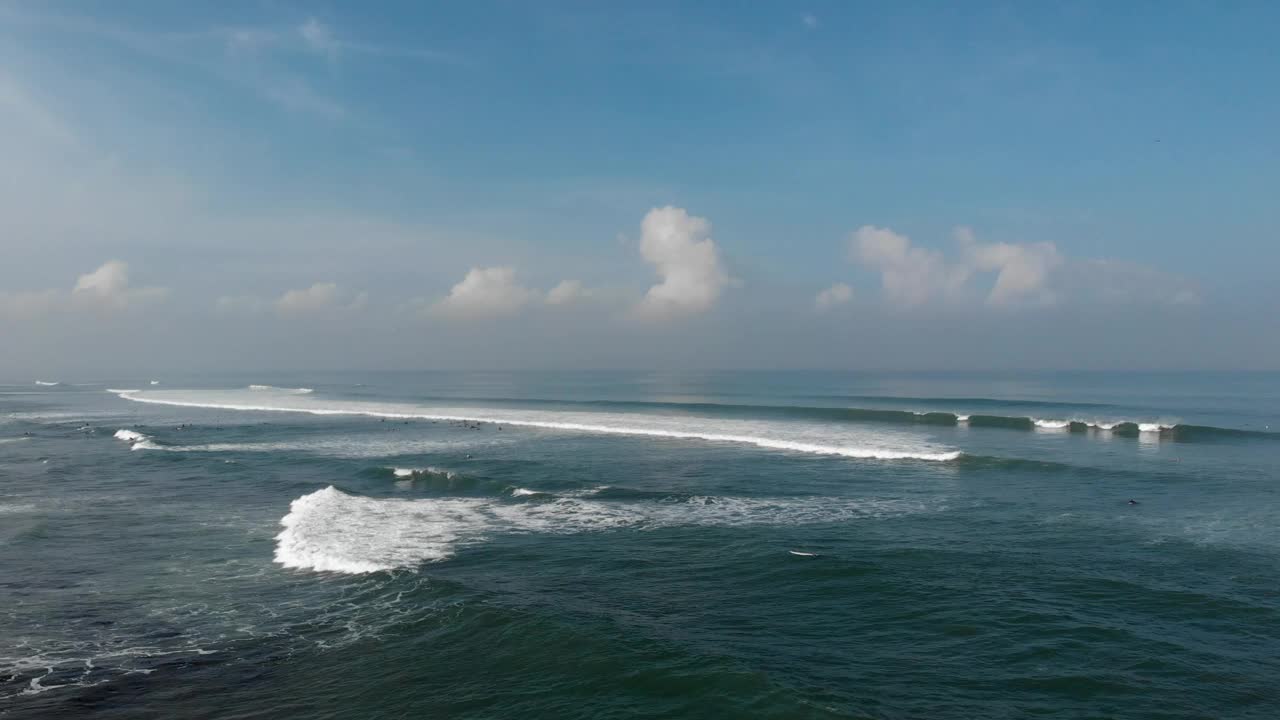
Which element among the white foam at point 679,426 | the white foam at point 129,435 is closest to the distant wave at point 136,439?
the white foam at point 129,435

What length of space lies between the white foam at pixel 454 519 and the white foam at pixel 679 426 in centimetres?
1611

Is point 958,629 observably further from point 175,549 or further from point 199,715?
point 175,549

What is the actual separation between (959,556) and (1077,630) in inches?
210

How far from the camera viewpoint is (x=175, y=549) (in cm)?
2219

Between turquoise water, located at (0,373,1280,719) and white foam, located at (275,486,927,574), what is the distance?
6.9 inches

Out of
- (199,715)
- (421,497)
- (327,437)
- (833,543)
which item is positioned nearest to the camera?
(199,715)

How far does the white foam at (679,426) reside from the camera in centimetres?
4544

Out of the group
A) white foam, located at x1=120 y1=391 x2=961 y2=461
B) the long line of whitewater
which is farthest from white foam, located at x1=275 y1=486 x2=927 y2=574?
the long line of whitewater

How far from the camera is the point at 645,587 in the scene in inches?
718

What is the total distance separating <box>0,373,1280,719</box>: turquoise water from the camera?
12758 millimetres

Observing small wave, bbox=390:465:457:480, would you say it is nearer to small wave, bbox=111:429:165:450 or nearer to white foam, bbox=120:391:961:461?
white foam, bbox=120:391:961:461

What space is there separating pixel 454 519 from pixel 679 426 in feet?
121

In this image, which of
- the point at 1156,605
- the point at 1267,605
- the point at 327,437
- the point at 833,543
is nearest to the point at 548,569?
the point at 833,543

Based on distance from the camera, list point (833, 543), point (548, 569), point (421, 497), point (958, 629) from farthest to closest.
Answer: point (421, 497)
point (833, 543)
point (548, 569)
point (958, 629)
